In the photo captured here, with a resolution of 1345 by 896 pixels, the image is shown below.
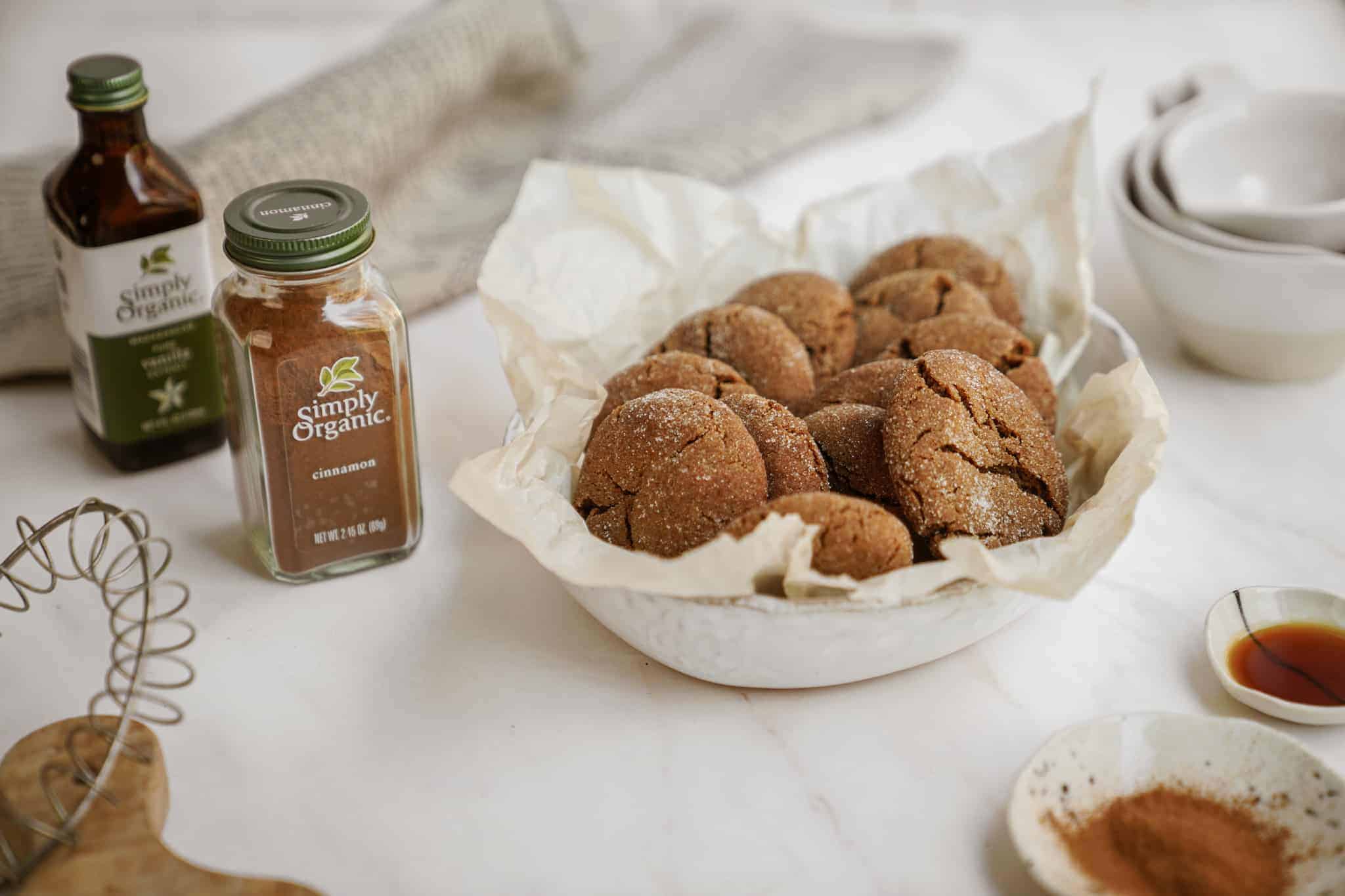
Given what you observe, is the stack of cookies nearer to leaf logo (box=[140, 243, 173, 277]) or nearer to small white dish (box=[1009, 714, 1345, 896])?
small white dish (box=[1009, 714, 1345, 896])

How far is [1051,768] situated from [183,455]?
92 centimetres

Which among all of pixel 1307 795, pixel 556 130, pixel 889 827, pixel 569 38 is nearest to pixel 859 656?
pixel 889 827

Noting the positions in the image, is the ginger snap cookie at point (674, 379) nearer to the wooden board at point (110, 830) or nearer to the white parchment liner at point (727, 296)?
the white parchment liner at point (727, 296)

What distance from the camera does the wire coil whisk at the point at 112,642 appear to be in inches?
31.9

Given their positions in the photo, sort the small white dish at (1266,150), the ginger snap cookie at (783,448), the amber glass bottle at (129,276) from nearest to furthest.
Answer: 1. the ginger snap cookie at (783,448)
2. the amber glass bottle at (129,276)
3. the small white dish at (1266,150)

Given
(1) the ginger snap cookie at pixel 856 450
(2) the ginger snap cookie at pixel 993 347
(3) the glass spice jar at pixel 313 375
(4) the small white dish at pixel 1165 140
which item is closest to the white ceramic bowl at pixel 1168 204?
(4) the small white dish at pixel 1165 140

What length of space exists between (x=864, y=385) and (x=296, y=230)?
511 mm

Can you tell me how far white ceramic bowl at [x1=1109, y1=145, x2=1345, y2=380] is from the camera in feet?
4.14

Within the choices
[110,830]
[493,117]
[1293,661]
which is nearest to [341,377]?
→ [110,830]

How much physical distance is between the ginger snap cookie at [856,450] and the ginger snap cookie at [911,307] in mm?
204

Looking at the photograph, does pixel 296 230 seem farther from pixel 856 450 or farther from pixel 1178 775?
pixel 1178 775

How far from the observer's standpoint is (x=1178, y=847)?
80 cm

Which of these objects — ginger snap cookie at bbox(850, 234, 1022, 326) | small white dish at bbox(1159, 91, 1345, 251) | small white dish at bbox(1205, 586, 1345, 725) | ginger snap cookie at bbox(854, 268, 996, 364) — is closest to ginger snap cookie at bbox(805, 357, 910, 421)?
ginger snap cookie at bbox(854, 268, 996, 364)

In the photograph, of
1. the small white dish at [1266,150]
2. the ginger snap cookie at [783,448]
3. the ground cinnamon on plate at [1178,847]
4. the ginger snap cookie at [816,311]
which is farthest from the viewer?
the small white dish at [1266,150]
